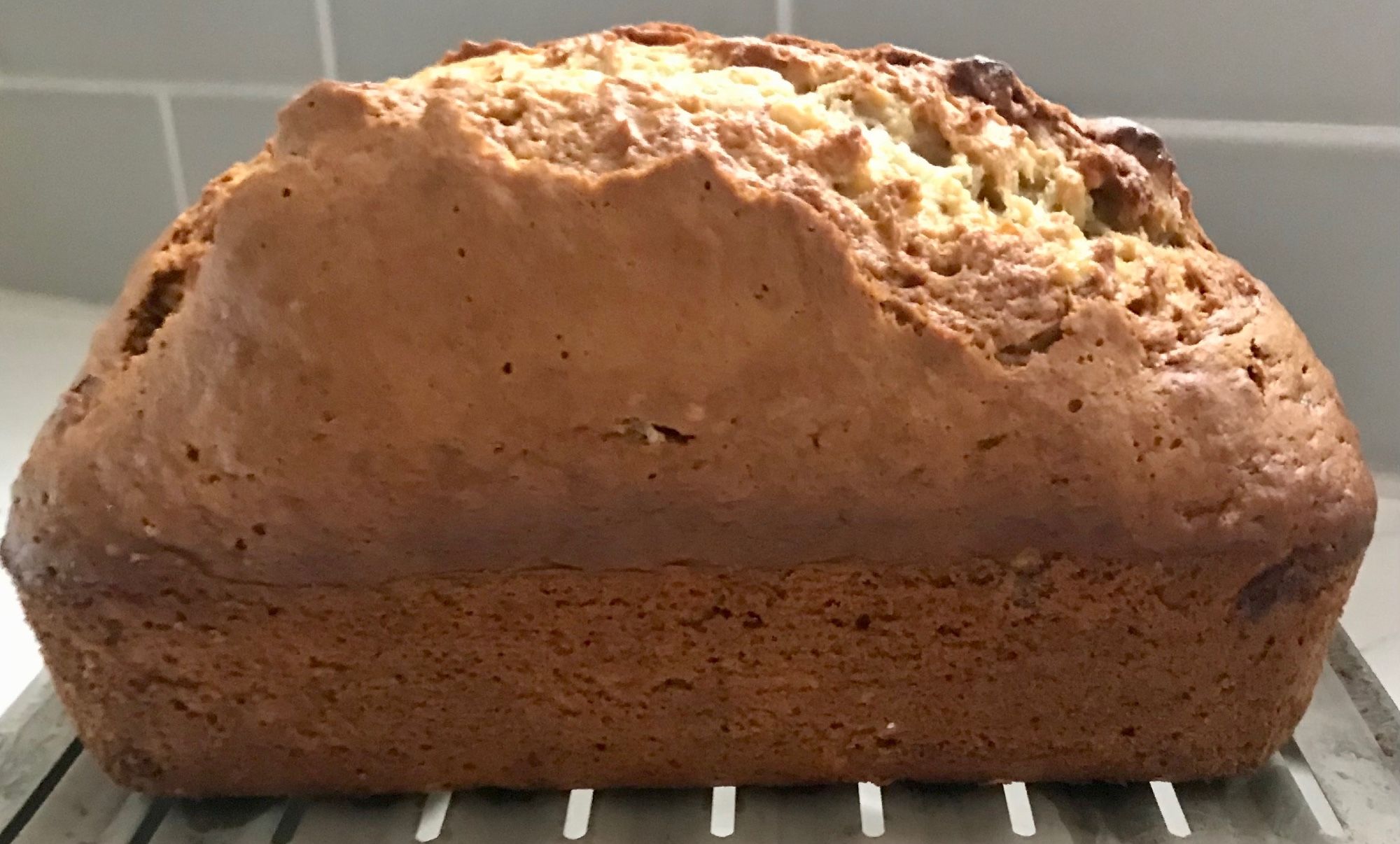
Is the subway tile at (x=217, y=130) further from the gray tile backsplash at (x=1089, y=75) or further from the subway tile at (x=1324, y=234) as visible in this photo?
the subway tile at (x=1324, y=234)

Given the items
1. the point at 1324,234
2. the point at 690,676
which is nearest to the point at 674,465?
the point at 690,676

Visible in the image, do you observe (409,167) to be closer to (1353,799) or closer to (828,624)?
(828,624)

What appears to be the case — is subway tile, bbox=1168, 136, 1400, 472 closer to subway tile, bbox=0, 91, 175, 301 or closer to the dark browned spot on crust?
the dark browned spot on crust

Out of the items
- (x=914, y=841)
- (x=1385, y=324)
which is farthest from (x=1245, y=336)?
(x=1385, y=324)

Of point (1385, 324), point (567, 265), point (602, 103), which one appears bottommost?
point (567, 265)

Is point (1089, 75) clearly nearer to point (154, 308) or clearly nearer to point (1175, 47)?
point (1175, 47)

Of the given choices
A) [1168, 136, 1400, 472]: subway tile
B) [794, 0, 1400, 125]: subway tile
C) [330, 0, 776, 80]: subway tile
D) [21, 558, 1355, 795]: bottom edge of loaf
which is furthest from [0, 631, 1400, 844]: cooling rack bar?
[330, 0, 776, 80]: subway tile

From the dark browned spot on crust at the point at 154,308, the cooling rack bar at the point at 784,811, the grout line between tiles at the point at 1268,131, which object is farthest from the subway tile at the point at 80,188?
the cooling rack bar at the point at 784,811
